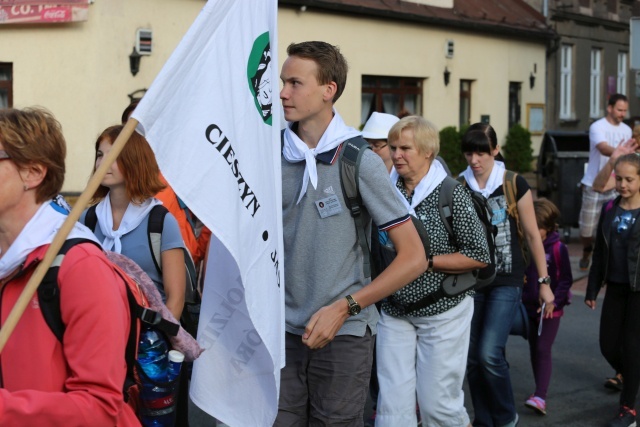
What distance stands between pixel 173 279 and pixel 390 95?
1827 centimetres

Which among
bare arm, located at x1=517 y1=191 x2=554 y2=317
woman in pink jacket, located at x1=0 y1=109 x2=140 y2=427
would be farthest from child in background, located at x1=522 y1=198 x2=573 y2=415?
woman in pink jacket, located at x1=0 y1=109 x2=140 y2=427

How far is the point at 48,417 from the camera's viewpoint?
238cm

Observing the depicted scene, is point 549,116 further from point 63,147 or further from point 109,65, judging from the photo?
point 63,147

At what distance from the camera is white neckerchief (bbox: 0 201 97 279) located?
250cm

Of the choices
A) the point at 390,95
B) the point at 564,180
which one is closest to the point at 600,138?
the point at 564,180

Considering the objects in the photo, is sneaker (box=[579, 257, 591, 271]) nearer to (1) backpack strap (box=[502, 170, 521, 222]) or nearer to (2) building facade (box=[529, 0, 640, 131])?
(1) backpack strap (box=[502, 170, 521, 222])

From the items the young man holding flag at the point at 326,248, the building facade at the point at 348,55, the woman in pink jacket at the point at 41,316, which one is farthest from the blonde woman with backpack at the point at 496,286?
the building facade at the point at 348,55

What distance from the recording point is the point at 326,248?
3754 mm

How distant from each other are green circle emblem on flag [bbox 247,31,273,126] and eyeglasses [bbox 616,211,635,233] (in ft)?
12.8

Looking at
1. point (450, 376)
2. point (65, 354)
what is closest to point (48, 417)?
point (65, 354)

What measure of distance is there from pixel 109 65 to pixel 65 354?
47.0ft

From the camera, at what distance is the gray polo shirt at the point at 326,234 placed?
3.71 metres

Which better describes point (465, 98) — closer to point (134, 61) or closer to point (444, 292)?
point (134, 61)

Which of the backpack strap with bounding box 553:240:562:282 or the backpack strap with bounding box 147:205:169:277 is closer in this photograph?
the backpack strap with bounding box 147:205:169:277
